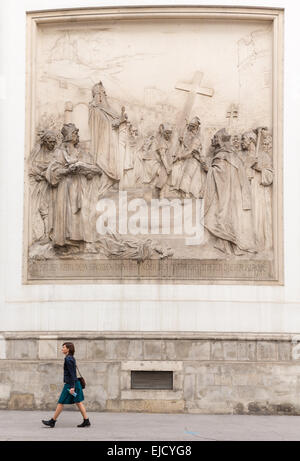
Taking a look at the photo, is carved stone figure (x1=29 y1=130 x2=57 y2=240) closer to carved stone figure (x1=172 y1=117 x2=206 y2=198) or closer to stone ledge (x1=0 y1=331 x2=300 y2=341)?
stone ledge (x1=0 y1=331 x2=300 y2=341)

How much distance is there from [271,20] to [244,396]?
23.9 ft

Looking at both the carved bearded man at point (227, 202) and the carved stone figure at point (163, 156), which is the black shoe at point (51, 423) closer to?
the carved bearded man at point (227, 202)

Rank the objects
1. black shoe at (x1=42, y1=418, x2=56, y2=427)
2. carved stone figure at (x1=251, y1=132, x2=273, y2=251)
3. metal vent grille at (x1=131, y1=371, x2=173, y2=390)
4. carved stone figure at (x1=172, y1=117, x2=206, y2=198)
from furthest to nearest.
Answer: carved stone figure at (x1=172, y1=117, x2=206, y2=198) < carved stone figure at (x1=251, y1=132, x2=273, y2=251) < metal vent grille at (x1=131, y1=371, x2=173, y2=390) < black shoe at (x1=42, y1=418, x2=56, y2=427)

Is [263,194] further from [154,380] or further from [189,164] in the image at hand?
[154,380]

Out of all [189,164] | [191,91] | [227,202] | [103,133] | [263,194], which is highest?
[191,91]

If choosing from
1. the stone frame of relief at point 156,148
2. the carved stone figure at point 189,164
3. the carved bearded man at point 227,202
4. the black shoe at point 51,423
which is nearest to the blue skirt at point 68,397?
the black shoe at point 51,423

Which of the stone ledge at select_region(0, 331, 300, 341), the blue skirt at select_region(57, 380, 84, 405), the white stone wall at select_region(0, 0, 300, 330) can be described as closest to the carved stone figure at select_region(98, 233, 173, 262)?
the white stone wall at select_region(0, 0, 300, 330)

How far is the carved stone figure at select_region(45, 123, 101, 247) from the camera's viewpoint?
774 inches

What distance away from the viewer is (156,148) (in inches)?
781

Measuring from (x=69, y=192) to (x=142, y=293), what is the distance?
243 cm

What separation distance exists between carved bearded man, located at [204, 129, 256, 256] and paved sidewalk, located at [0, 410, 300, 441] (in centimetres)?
335

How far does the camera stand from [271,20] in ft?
65.3

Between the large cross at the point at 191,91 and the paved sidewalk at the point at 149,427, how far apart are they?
5.73 meters
